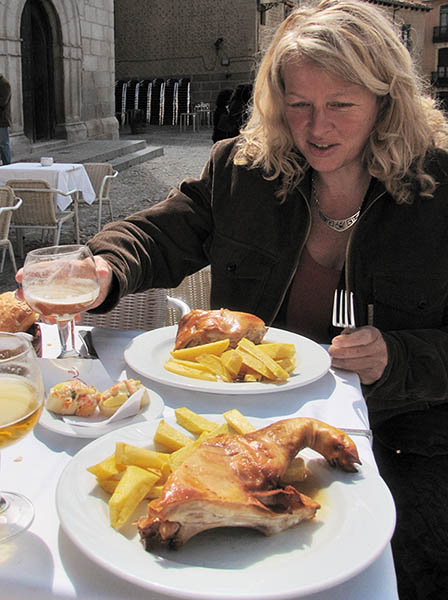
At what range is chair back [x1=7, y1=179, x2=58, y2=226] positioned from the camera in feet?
21.3

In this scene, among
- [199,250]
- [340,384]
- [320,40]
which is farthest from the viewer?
[199,250]

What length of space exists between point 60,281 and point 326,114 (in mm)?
1087

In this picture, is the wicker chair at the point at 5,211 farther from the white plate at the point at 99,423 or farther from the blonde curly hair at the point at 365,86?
the white plate at the point at 99,423

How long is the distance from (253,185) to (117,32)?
102 feet

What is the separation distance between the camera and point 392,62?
6.77ft

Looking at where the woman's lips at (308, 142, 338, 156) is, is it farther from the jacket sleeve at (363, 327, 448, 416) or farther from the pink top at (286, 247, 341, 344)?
the jacket sleeve at (363, 327, 448, 416)

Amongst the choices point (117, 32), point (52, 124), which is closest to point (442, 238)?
point (52, 124)

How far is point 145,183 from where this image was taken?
40.3 feet

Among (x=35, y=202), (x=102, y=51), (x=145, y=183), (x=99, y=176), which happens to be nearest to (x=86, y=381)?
(x=35, y=202)

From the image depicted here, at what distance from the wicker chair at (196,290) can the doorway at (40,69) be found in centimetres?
1354

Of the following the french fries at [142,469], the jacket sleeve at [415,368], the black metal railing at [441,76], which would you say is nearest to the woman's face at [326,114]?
the jacket sleeve at [415,368]

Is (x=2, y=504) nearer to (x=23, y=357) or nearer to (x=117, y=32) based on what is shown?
(x=23, y=357)

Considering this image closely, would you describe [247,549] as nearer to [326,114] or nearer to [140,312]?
[326,114]

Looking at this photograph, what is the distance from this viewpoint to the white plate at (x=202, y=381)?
1.41 meters
